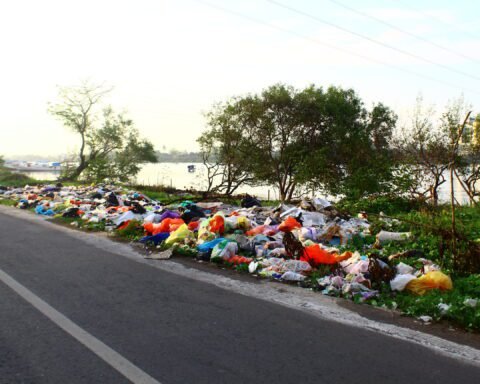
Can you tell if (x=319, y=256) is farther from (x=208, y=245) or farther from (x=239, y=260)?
(x=208, y=245)

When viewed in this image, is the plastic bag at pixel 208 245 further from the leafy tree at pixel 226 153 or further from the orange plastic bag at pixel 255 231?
the leafy tree at pixel 226 153

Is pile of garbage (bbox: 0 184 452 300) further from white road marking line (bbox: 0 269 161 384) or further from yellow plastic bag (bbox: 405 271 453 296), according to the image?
white road marking line (bbox: 0 269 161 384)

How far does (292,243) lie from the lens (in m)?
7.07

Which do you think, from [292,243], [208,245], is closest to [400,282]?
[292,243]

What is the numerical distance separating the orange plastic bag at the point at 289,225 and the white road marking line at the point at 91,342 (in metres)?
4.98

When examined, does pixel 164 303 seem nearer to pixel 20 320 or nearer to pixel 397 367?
pixel 20 320

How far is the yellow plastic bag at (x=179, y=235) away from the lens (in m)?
8.35

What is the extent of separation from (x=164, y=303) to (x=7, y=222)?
29.4 ft

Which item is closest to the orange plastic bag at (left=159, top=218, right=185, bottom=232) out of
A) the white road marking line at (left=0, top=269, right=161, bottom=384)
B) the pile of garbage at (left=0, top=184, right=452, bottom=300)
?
the pile of garbage at (left=0, top=184, right=452, bottom=300)

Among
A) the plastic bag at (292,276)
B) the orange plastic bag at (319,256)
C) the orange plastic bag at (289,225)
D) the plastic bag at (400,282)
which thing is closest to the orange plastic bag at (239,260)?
the orange plastic bag at (319,256)

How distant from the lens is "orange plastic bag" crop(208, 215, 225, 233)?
870 cm

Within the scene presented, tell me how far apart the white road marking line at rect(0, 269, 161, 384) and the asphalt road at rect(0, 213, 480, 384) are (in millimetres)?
43

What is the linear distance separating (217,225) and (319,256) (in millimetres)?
2738

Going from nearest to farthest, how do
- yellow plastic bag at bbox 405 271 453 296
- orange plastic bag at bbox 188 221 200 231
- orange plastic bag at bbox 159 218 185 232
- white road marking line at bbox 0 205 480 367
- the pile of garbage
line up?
white road marking line at bbox 0 205 480 367 < yellow plastic bag at bbox 405 271 453 296 < the pile of garbage < orange plastic bag at bbox 159 218 185 232 < orange plastic bag at bbox 188 221 200 231
